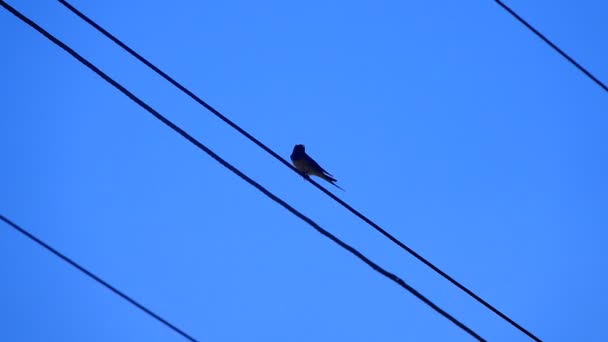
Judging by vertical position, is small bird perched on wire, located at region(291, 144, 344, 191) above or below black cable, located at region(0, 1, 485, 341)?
above

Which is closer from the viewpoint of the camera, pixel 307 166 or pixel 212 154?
pixel 212 154

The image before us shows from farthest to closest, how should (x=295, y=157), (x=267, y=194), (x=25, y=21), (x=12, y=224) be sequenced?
(x=295, y=157), (x=12, y=224), (x=267, y=194), (x=25, y=21)

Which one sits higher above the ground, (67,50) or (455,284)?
(67,50)

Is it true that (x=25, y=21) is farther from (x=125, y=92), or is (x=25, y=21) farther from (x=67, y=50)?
(x=125, y=92)

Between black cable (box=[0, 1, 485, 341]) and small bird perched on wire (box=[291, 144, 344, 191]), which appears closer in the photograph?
black cable (box=[0, 1, 485, 341])

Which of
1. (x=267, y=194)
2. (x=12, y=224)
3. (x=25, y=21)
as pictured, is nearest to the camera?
(x=25, y=21)

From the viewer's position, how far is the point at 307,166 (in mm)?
9047

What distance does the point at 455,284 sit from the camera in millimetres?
2971

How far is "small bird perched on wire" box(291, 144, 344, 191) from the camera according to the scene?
874 cm

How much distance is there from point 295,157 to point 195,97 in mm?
6259

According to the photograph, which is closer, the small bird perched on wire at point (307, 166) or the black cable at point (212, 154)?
the black cable at point (212, 154)

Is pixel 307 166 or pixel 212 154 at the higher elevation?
pixel 307 166

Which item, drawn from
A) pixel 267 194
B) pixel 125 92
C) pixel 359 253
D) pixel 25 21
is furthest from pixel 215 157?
pixel 25 21

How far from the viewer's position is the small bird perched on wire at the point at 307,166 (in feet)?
28.7
